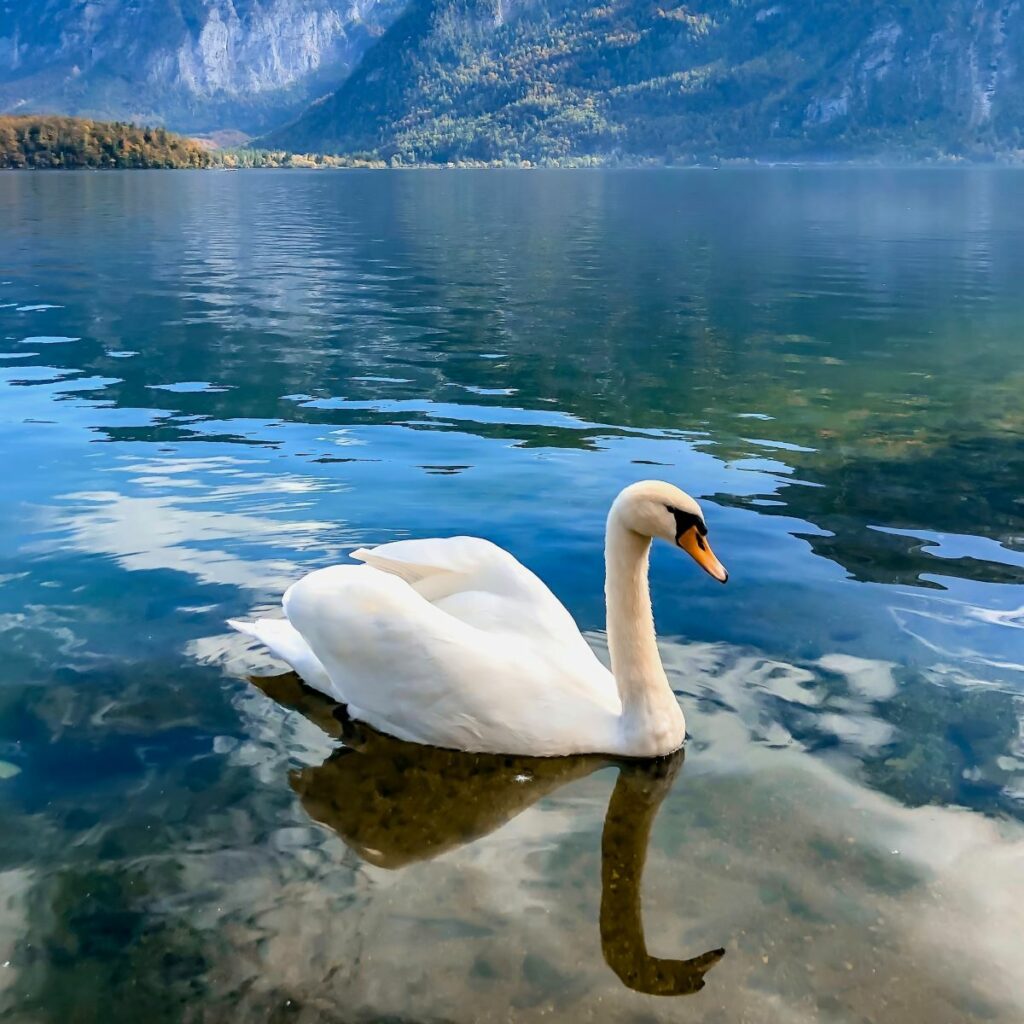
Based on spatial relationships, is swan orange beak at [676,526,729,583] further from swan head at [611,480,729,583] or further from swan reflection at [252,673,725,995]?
swan reflection at [252,673,725,995]

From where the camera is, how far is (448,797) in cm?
739

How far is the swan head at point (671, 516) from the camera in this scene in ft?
23.3

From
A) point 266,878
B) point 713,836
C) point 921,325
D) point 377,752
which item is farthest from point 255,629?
point 921,325

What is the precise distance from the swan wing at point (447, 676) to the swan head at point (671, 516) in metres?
1.09

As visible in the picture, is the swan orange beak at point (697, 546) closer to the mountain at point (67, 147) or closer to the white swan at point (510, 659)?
the white swan at point (510, 659)

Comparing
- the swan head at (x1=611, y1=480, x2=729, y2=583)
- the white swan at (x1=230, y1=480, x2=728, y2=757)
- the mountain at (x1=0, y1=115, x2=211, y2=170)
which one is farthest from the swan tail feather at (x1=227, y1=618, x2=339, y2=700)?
the mountain at (x1=0, y1=115, x2=211, y2=170)

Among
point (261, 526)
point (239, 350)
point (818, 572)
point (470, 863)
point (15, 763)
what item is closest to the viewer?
point (470, 863)

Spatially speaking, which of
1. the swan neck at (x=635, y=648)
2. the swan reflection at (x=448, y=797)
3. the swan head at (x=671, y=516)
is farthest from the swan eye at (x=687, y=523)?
the swan reflection at (x=448, y=797)

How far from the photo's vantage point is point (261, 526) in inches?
482

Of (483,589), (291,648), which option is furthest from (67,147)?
(483,589)

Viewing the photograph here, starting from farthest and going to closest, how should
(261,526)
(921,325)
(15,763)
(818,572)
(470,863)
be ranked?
1. (921,325)
2. (261,526)
3. (818,572)
4. (15,763)
5. (470,863)

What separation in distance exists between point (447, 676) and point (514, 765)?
74 centimetres

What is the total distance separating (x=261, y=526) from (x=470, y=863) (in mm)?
6145

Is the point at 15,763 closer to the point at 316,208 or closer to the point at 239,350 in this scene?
the point at 239,350
